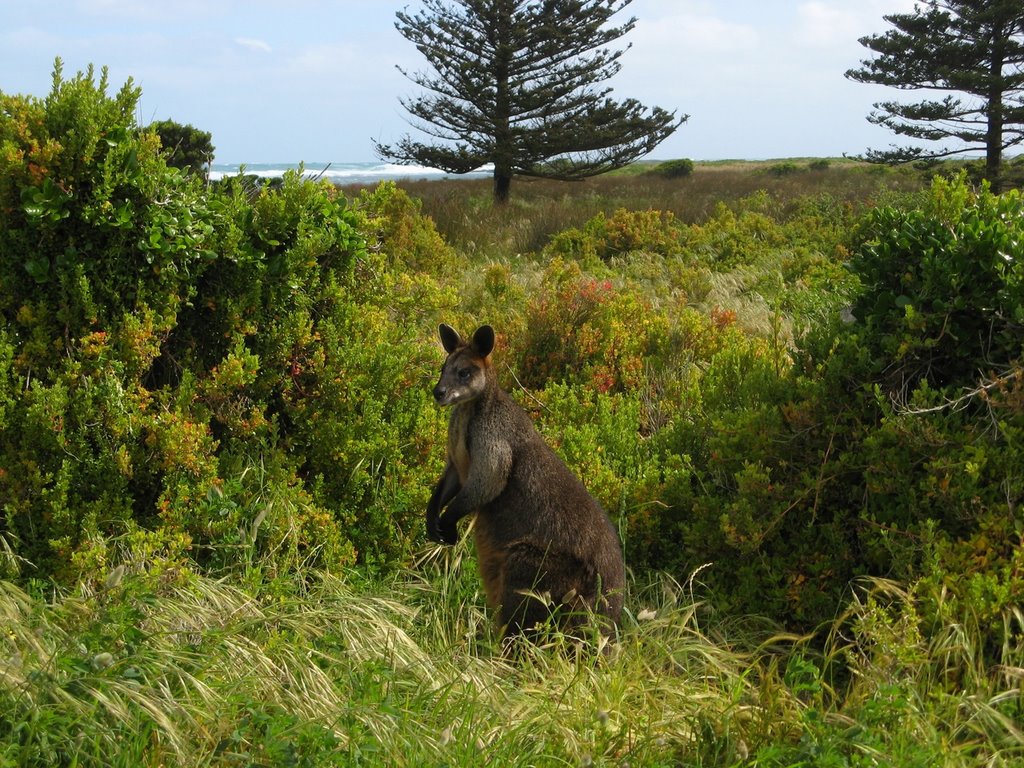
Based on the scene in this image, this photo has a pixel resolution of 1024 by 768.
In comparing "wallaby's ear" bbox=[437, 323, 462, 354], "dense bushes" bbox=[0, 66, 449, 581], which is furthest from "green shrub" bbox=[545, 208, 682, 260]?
"wallaby's ear" bbox=[437, 323, 462, 354]

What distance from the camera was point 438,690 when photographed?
3.83 m

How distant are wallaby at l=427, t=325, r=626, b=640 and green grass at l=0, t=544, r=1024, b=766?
220 mm

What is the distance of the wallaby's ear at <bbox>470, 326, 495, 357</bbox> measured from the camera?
514 cm

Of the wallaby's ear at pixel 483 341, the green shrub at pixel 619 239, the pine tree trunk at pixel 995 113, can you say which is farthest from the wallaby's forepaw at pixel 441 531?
the pine tree trunk at pixel 995 113

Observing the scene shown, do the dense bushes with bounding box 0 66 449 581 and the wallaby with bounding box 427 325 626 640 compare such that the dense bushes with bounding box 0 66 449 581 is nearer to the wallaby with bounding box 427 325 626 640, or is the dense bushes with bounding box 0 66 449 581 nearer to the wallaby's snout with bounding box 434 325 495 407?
the wallaby with bounding box 427 325 626 640

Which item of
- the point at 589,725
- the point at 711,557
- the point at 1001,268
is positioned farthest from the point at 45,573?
the point at 1001,268

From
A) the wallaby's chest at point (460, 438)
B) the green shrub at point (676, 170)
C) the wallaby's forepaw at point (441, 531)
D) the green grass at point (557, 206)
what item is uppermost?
the green shrub at point (676, 170)

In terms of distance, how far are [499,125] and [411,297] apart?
26.9 metres

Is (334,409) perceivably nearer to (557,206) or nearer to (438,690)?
(438,690)

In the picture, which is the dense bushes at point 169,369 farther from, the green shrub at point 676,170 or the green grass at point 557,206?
the green shrub at point 676,170

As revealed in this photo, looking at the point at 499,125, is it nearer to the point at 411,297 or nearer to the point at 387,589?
the point at 411,297

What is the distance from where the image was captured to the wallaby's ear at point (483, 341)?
5145 millimetres

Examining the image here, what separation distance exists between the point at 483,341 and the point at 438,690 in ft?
6.48

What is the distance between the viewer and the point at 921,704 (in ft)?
13.1
